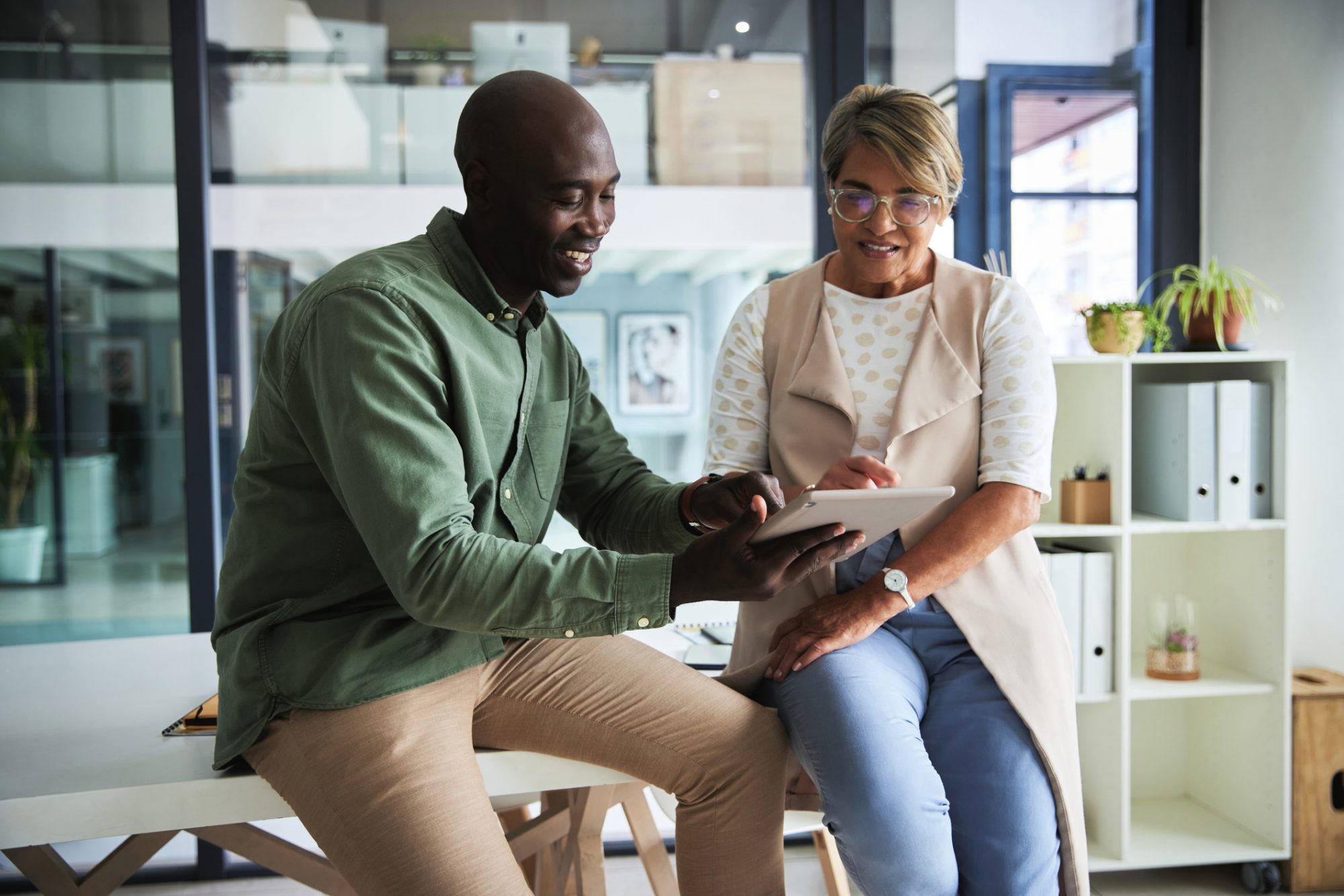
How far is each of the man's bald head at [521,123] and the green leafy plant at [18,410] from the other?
187cm

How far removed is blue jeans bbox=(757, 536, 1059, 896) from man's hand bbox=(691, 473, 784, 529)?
25 centimetres

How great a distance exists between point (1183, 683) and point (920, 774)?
61.5 inches

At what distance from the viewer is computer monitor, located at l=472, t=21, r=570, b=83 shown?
2.81m

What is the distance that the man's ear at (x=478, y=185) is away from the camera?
4.54ft

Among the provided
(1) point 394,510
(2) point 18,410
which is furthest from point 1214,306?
(2) point 18,410

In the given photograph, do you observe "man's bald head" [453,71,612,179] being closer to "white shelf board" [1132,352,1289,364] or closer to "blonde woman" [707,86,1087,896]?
"blonde woman" [707,86,1087,896]

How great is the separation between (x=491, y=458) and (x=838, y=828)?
27.1 inches

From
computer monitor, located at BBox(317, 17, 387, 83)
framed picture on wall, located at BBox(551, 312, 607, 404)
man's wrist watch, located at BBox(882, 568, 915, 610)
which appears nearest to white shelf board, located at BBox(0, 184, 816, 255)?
framed picture on wall, located at BBox(551, 312, 607, 404)

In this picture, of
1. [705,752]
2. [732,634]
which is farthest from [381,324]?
[732,634]

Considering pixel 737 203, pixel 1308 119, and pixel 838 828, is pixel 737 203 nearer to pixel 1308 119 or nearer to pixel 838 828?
pixel 1308 119

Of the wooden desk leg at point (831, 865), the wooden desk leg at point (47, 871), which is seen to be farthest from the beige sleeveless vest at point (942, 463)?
the wooden desk leg at point (47, 871)

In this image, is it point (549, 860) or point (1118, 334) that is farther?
point (1118, 334)

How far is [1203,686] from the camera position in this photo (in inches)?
103

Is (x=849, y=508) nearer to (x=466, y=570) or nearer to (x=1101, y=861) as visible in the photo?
(x=466, y=570)
